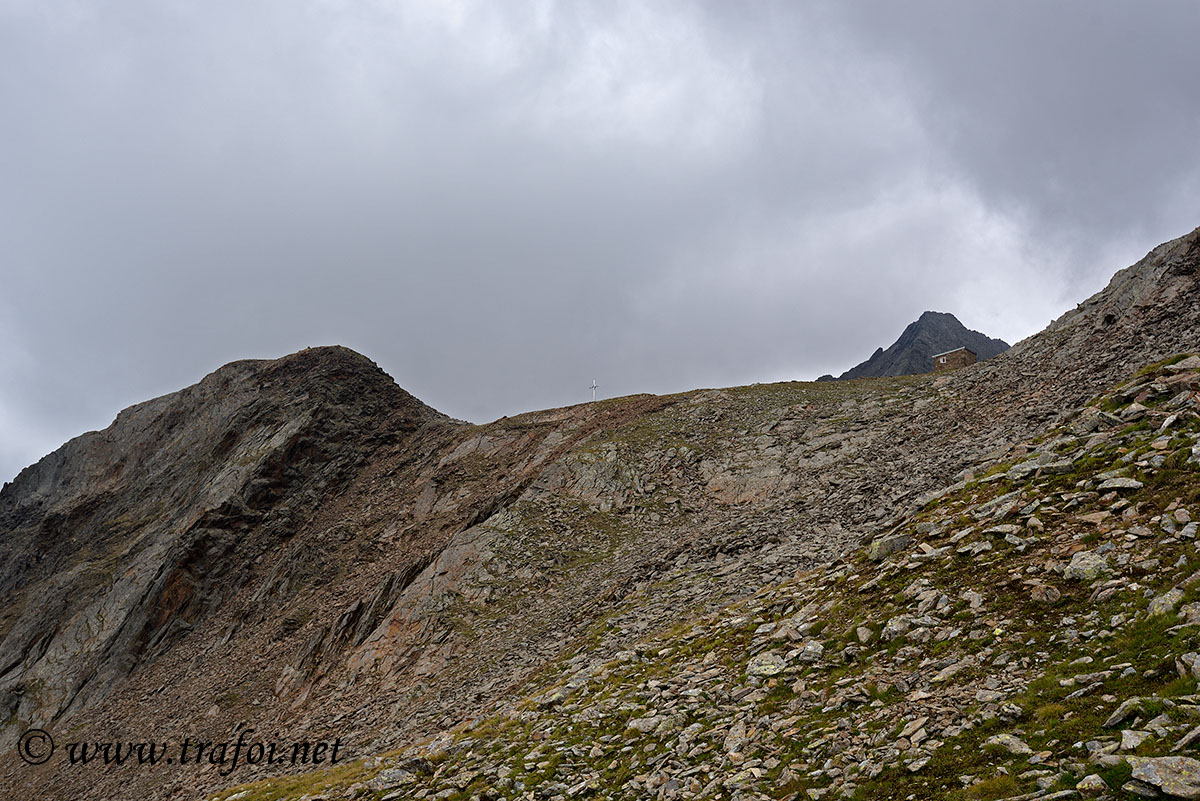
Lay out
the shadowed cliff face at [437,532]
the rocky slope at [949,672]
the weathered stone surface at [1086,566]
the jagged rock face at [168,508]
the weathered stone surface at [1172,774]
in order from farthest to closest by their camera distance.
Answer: the jagged rock face at [168,508] → the shadowed cliff face at [437,532] → the weathered stone surface at [1086,566] → the rocky slope at [949,672] → the weathered stone surface at [1172,774]

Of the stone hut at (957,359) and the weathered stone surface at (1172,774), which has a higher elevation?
the stone hut at (957,359)

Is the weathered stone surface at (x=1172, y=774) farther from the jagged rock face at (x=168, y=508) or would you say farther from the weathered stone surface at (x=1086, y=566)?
the jagged rock face at (x=168, y=508)

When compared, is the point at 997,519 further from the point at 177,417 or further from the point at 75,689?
the point at 177,417

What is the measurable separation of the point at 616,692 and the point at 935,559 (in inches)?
371

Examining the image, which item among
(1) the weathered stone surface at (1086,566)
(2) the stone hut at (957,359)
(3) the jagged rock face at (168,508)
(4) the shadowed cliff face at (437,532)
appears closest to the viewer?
(1) the weathered stone surface at (1086,566)

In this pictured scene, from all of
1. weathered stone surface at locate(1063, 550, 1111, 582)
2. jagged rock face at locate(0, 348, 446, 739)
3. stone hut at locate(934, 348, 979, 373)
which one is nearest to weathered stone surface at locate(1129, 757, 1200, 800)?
weathered stone surface at locate(1063, 550, 1111, 582)

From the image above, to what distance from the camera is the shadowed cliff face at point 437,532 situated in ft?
91.0

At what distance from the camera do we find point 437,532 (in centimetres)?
4550

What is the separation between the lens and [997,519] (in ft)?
49.0

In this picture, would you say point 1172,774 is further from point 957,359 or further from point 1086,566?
point 957,359

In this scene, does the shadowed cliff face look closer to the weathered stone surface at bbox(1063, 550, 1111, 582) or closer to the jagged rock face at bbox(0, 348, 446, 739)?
the jagged rock face at bbox(0, 348, 446, 739)

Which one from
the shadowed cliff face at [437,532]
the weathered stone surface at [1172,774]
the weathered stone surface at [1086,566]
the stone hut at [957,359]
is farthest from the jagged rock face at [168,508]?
the weathered stone surface at [1172,774]

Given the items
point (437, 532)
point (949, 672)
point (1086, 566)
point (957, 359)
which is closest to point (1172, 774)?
point (949, 672)

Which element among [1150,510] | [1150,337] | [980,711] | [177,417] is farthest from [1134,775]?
[177,417]
